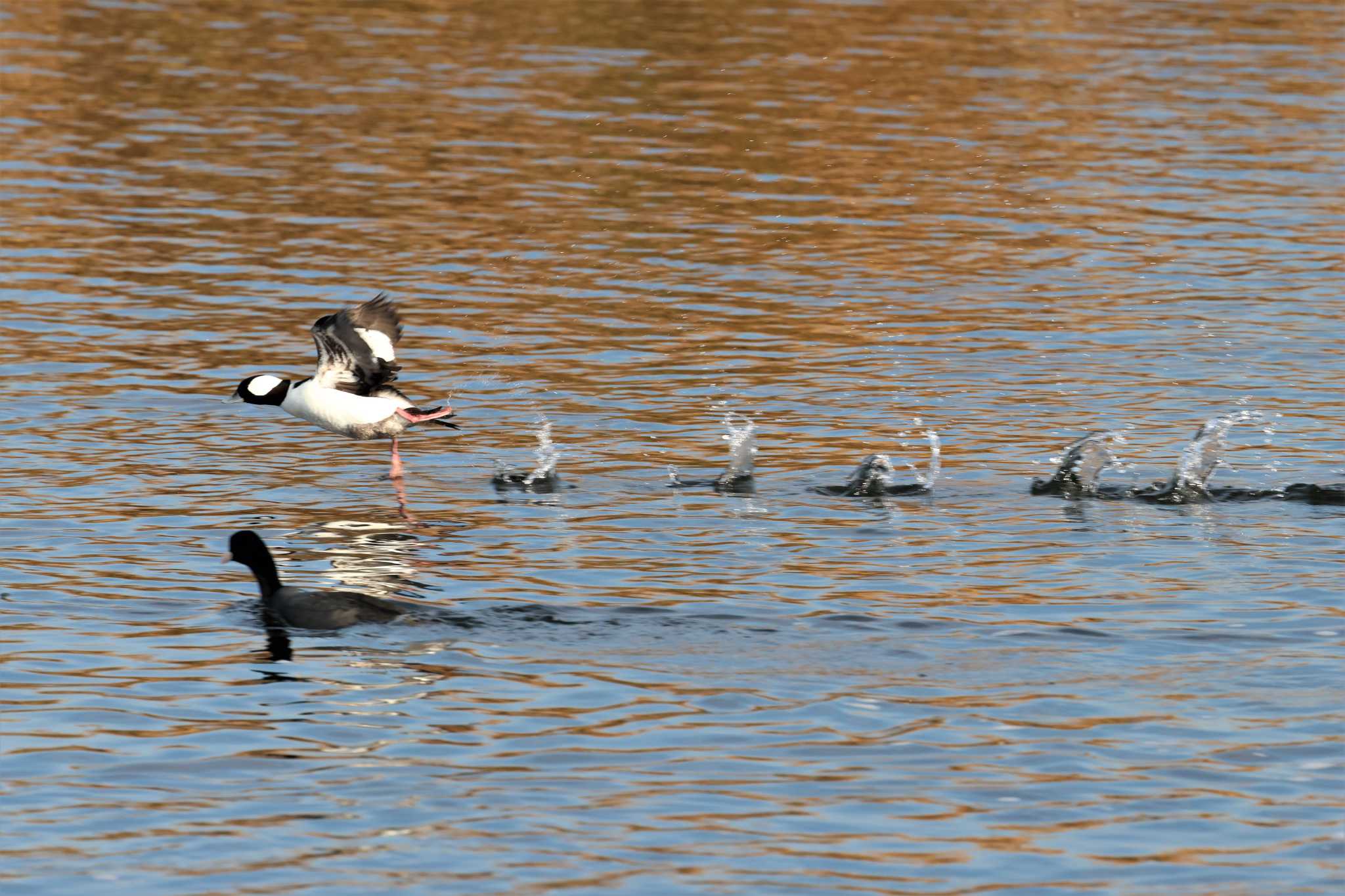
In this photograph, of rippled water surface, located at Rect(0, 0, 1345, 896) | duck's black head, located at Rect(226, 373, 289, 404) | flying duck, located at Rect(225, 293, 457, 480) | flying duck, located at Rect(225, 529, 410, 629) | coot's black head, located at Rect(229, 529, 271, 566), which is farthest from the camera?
duck's black head, located at Rect(226, 373, 289, 404)

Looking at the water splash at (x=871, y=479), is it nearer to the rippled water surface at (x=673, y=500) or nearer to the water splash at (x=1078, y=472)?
the rippled water surface at (x=673, y=500)

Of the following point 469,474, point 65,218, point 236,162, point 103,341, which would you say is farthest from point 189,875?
point 236,162

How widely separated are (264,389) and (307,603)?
18.7 feet

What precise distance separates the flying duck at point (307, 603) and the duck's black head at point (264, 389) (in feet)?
16.3

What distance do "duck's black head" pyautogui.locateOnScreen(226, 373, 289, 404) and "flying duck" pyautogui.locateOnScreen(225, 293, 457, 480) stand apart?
0.88ft

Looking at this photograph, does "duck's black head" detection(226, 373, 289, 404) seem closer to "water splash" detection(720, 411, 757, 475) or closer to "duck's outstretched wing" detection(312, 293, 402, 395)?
"duck's outstretched wing" detection(312, 293, 402, 395)

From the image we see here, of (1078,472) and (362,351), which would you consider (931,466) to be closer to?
(1078,472)

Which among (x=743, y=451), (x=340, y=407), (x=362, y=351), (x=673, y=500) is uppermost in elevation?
(x=362, y=351)

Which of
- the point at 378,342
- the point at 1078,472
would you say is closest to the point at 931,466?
the point at 1078,472

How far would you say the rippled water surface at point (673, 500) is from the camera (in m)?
11.0

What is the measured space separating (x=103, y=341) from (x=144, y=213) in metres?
7.47

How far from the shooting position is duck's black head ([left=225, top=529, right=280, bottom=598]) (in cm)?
1447

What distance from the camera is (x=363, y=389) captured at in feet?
62.4

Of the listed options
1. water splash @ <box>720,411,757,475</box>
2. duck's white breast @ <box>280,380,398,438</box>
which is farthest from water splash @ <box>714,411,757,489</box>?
duck's white breast @ <box>280,380,398,438</box>
